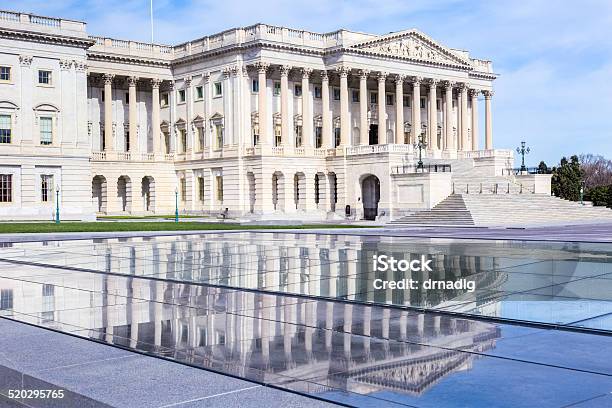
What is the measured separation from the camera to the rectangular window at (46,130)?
244 feet

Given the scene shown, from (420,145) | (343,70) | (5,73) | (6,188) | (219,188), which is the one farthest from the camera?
(219,188)

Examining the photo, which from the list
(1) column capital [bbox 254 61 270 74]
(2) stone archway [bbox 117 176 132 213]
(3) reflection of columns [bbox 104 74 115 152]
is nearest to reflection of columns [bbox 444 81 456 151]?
(1) column capital [bbox 254 61 270 74]

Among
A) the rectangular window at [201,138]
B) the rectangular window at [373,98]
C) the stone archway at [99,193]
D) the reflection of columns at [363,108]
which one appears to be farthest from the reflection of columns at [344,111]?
the stone archway at [99,193]

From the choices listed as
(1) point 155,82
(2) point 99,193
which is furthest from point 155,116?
(2) point 99,193

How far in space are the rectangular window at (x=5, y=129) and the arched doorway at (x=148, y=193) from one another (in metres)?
22.3

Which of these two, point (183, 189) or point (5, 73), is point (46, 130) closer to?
point (5, 73)

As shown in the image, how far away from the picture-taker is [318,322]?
12.5m

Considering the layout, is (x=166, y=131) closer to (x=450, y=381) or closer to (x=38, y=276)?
(x=38, y=276)

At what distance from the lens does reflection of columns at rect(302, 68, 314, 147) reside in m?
86.9

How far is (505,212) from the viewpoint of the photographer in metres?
68.6

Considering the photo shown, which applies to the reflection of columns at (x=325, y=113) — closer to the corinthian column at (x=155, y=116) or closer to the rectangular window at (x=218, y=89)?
the rectangular window at (x=218, y=89)

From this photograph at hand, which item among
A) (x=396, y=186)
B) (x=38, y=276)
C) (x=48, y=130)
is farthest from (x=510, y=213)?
(x=38, y=276)

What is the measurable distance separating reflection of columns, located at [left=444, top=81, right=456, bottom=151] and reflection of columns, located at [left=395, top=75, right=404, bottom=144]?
22.5 feet

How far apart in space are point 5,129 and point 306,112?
3036 cm
